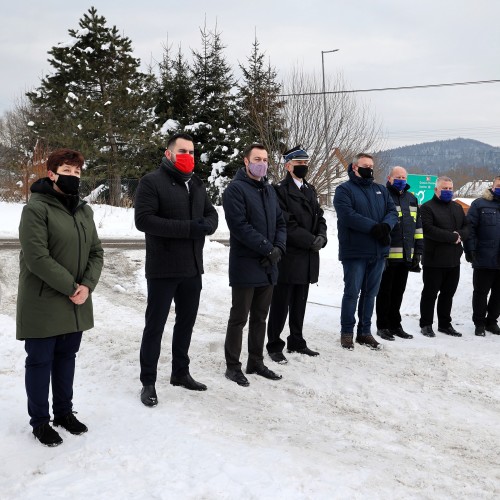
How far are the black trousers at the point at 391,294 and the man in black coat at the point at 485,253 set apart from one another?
1.24 m

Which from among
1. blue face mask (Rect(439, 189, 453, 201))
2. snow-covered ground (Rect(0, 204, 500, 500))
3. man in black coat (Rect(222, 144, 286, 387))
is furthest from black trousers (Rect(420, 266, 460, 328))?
man in black coat (Rect(222, 144, 286, 387))

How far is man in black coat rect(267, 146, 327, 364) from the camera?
602cm

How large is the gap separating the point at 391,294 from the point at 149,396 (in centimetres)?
418

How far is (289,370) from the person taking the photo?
5.67 m

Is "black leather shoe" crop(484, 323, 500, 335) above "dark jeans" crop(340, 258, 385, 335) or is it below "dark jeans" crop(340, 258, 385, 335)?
below

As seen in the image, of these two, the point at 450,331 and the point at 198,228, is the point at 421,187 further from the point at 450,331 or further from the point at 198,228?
the point at 198,228

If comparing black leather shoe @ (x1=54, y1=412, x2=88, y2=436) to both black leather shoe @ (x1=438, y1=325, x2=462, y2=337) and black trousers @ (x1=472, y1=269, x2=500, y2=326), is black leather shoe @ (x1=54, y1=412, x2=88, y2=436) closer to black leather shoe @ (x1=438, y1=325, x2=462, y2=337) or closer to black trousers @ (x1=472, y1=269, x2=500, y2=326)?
black leather shoe @ (x1=438, y1=325, x2=462, y2=337)

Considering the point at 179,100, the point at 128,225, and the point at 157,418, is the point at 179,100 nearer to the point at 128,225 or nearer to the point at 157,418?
the point at 128,225

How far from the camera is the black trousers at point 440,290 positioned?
7871 mm

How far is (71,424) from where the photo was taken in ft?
13.1

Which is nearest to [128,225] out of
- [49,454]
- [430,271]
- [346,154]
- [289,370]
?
[346,154]

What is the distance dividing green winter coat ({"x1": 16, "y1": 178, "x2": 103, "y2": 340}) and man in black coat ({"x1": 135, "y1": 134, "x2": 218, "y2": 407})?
692mm

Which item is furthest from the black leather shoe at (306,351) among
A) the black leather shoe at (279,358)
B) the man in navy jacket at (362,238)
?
the man in navy jacket at (362,238)

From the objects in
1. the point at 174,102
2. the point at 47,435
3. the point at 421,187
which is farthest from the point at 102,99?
the point at 47,435
